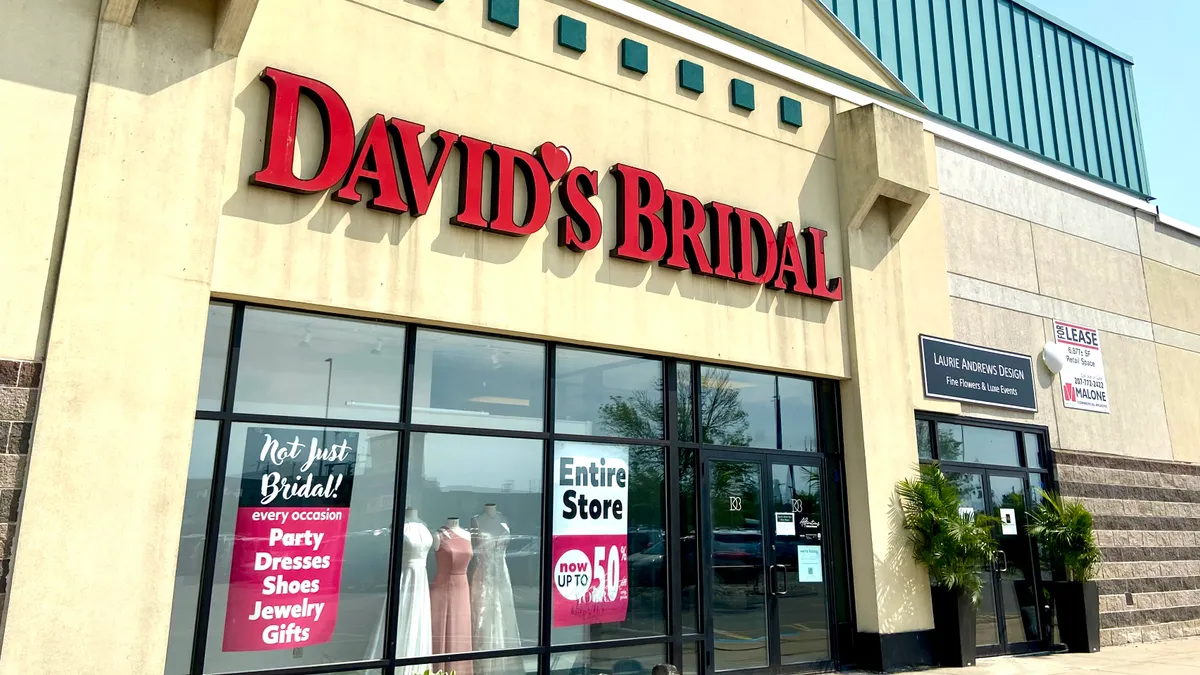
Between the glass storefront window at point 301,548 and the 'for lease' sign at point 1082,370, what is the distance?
11682 millimetres

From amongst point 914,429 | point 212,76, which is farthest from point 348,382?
point 914,429

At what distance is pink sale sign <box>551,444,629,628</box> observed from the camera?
903 cm

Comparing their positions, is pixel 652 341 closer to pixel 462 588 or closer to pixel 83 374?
pixel 462 588

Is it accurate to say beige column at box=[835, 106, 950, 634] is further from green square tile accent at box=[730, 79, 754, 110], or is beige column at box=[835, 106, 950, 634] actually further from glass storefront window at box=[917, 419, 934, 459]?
green square tile accent at box=[730, 79, 754, 110]

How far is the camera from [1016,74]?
1772 centimetres

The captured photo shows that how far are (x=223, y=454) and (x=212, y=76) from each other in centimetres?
333

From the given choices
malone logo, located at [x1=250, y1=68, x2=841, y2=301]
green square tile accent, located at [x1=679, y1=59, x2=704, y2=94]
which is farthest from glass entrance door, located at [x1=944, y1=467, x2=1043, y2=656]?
green square tile accent, located at [x1=679, y1=59, x2=704, y2=94]

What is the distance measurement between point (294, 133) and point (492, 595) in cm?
490

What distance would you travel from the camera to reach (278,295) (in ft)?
24.9

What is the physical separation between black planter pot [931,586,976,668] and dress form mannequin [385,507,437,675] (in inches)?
282

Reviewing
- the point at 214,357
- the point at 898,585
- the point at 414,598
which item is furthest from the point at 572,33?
the point at 898,585

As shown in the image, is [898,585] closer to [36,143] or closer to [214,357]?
[214,357]

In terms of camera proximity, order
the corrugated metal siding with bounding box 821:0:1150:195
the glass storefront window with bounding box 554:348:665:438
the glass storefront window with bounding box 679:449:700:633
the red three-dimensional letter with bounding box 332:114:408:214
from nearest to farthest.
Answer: the red three-dimensional letter with bounding box 332:114:408:214 < the glass storefront window with bounding box 554:348:665:438 < the glass storefront window with bounding box 679:449:700:633 < the corrugated metal siding with bounding box 821:0:1150:195

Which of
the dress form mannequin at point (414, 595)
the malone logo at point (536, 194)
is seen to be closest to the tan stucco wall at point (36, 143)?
the malone logo at point (536, 194)
